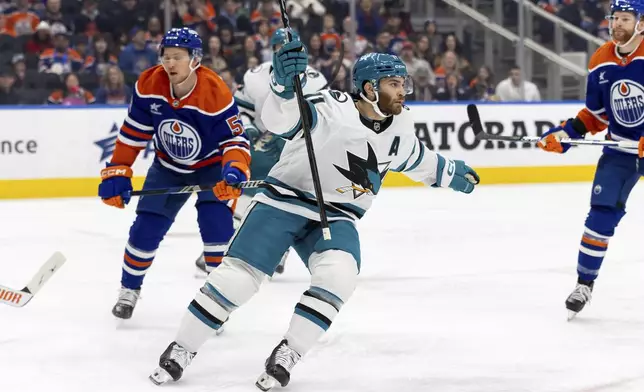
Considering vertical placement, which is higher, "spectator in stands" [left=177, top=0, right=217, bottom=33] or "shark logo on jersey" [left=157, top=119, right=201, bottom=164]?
"shark logo on jersey" [left=157, top=119, right=201, bottom=164]

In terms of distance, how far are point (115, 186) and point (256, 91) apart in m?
1.39

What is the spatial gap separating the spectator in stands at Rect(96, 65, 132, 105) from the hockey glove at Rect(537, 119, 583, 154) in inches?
182

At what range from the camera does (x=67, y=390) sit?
2748 millimetres

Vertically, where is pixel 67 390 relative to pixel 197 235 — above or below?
above

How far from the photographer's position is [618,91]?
3705 millimetres

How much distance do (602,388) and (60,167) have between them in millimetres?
5637

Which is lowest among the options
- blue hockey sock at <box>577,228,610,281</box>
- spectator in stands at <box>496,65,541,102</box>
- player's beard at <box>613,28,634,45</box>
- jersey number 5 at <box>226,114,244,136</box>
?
spectator in stands at <box>496,65,541,102</box>

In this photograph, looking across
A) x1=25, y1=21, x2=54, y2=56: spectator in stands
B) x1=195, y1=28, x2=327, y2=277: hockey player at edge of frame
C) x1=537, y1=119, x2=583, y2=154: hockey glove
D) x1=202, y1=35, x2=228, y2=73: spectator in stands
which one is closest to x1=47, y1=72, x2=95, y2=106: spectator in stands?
x1=25, y1=21, x2=54, y2=56: spectator in stands

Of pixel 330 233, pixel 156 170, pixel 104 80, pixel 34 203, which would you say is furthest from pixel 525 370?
pixel 104 80

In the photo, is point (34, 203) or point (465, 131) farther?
point (465, 131)

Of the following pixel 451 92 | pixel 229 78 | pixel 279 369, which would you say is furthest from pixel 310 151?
pixel 451 92

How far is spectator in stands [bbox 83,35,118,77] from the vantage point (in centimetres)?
Answer: 808

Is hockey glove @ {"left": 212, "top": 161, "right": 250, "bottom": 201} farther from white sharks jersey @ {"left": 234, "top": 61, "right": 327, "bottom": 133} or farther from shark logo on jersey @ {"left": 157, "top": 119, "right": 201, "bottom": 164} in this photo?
white sharks jersey @ {"left": 234, "top": 61, "right": 327, "bottom": 133}

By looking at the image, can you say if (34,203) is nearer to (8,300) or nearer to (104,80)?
(104,80)
